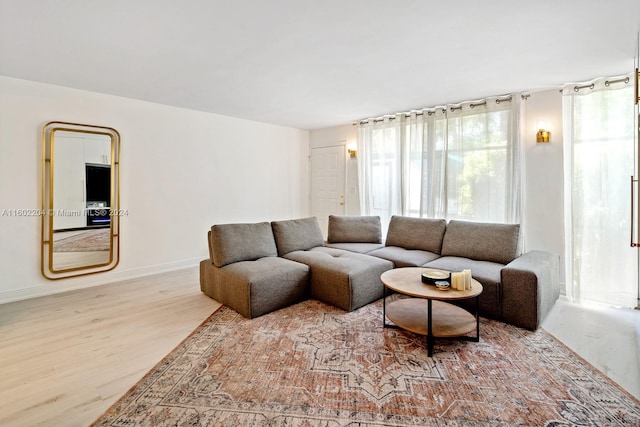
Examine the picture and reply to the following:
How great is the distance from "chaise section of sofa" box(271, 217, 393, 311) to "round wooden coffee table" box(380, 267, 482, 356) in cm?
36

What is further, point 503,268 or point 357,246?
point 357,246

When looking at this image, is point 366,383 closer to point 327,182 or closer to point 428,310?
point 428,310

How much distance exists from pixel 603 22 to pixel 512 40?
1.79ft

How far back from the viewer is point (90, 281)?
12.8 ft

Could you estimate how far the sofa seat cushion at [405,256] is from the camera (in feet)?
11.9

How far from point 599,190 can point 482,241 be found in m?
1.26

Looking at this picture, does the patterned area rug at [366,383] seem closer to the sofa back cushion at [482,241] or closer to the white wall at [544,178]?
the sofa back cushion at [482,241]

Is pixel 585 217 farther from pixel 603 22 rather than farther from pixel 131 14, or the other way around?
pixel 131 14

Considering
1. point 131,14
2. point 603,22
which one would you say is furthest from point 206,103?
point 603,22

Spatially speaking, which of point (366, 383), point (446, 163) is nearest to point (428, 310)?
point (366, 383)

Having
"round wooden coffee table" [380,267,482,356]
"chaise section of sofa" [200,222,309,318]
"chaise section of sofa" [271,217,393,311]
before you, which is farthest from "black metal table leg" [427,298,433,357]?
"chaise section of sofa" [200,222,309,318]

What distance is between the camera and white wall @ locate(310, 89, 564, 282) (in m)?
3.61

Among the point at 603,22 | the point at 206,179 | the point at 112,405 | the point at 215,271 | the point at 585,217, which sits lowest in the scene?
the point at 112,405

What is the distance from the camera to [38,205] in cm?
352
